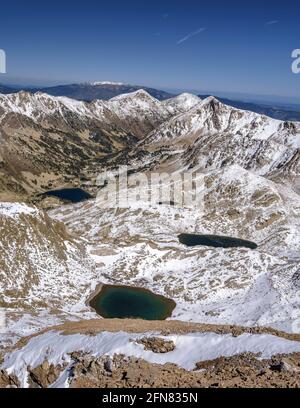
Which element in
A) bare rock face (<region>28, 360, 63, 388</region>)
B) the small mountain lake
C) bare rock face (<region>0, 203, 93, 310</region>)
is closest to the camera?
bare rock face (<region>28, 360, 63, 388</region>)

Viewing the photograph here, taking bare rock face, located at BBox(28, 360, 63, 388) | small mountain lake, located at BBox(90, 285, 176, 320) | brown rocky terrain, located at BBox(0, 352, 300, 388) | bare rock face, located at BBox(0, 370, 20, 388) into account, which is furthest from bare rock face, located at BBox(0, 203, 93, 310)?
brown rocky terrain, located at BBox(0, 352, 300, 388)

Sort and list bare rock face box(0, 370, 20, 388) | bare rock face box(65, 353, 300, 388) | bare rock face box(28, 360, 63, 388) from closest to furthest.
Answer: bare rock face box(65, 353, 300, 388), bare rock face box(28, 360, 63, 388), bare rock face box(0, 370, 20, 388)

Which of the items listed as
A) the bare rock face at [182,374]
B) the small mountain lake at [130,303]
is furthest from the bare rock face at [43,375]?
the small mountain lake at [130,303]

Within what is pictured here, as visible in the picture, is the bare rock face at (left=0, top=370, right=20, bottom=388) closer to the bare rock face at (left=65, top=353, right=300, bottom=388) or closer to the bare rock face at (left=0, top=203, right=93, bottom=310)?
the bare rock face at (left=65, top=353, right=300, bottom=388)

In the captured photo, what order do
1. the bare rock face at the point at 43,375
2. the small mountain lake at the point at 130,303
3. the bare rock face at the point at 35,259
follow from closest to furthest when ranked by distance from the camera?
the bare rock face at the point at 43,375
the small mountain lake at the point at 130,303
the bare rock face at the point at 35,259

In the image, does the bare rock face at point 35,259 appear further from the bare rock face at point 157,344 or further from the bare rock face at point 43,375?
the bare rock face at point 157,344
